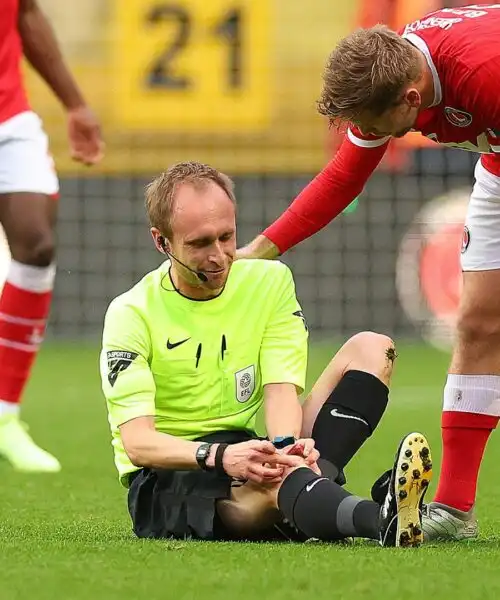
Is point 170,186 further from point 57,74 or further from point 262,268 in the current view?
point 57,74

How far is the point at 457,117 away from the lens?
345 centimetres

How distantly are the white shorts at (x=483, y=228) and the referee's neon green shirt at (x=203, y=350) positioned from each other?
Answer: 0.49 m

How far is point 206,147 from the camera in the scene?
12.2 metres

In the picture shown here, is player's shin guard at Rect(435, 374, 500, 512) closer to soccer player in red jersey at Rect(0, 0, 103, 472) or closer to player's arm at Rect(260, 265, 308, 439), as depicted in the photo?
player's arm at Rect(260, 265, 308, 439)

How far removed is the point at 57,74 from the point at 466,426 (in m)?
2.49

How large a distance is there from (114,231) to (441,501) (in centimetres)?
870

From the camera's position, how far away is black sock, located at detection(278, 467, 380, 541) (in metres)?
3.25

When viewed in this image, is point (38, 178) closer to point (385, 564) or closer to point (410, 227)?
point (385, 564)

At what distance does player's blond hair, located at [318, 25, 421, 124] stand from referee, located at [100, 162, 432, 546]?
34cm

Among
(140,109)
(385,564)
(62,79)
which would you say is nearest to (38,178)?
(62,79)

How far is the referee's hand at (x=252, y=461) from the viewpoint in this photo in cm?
326

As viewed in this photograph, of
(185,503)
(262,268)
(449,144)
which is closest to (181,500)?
(185,503)

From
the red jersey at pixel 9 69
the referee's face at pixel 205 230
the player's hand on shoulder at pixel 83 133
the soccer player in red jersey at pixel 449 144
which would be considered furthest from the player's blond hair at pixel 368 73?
the player's hand on shoulder at pixel 83 133

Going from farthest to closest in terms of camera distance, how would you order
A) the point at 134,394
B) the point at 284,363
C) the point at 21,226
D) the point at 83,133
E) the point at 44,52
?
1. the point at 83,133
2. the point at 44,52
3. the point at 21,226
4. the point at 284,363
5. the point at 134,394
